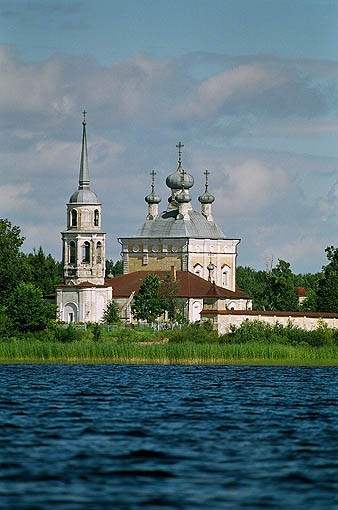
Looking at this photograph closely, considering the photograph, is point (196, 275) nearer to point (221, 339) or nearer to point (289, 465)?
point (221, 339)

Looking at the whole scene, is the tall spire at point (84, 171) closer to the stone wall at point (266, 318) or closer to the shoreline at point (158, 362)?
the stone wall at point (266, 318)

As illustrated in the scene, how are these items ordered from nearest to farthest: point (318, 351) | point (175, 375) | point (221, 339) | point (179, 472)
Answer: point (179, 472)
point (175, 375)
point (318, 351)
point (221, 339)

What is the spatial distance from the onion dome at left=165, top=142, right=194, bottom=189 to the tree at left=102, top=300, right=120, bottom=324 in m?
28.1

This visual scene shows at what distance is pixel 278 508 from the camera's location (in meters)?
22.9

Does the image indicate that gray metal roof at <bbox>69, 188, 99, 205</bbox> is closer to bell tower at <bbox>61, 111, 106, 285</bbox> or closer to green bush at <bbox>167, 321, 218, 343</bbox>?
bell tower at <bbox>61, 111, 106, 285</bbox>

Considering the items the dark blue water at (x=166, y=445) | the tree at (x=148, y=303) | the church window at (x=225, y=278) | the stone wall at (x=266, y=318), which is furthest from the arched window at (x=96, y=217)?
the dark blue water at (x=166, y=445)

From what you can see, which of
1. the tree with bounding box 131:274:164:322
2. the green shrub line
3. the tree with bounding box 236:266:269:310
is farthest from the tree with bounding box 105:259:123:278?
the green shrub line

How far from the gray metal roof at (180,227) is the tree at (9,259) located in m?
32.1

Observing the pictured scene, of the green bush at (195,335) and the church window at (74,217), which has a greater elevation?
the church window at (74,217)

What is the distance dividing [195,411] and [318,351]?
29219mm

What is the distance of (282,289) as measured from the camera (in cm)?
11000

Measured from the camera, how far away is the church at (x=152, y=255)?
111812mm

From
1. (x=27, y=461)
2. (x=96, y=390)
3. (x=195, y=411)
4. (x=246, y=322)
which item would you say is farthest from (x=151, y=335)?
(x=27, y=461)

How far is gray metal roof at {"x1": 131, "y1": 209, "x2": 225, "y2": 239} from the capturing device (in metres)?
130
